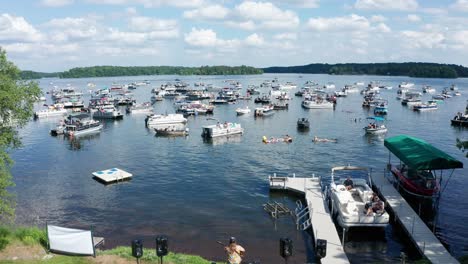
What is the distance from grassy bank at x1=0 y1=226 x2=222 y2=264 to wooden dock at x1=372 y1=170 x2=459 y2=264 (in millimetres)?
13130

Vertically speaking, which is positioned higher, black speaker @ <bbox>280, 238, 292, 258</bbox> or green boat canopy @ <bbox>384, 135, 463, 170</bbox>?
green boat canopy @ <bbox>384, 135, 463, 170</bbox>

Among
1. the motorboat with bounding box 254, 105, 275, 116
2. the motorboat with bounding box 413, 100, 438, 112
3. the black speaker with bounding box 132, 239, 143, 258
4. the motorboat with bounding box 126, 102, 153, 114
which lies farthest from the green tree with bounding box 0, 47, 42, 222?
the motorboat with bounding box 413, 100, 438, 112

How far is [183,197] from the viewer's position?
122 ft

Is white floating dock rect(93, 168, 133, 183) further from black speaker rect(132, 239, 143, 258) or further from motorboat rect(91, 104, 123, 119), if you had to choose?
motorboat rect(91, 104, 123, 119)

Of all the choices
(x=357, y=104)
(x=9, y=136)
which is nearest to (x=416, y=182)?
(x=9, y=136)

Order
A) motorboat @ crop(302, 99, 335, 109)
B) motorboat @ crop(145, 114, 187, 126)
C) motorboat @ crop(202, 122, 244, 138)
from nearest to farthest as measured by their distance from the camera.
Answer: motorboat @ crop(202, 122, 244, 138) → motorboat @ crop(145, 114, 187, 126) → motorboat @ crop(302, 99, 335, 109)

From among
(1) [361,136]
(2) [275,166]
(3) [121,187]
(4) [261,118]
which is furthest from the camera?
(4) [261,118]

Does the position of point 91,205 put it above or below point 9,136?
below

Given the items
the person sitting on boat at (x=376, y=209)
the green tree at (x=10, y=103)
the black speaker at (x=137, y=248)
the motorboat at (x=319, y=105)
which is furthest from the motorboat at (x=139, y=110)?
the black speaker at (x=137, y=248)

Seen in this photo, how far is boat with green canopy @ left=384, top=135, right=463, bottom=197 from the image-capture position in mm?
30281

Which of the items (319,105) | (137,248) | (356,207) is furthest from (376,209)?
(319,105)

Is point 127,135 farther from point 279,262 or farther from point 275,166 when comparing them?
point 279,262

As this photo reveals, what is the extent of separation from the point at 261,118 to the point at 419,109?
45.4 meters

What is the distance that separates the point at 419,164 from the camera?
30594 mm
